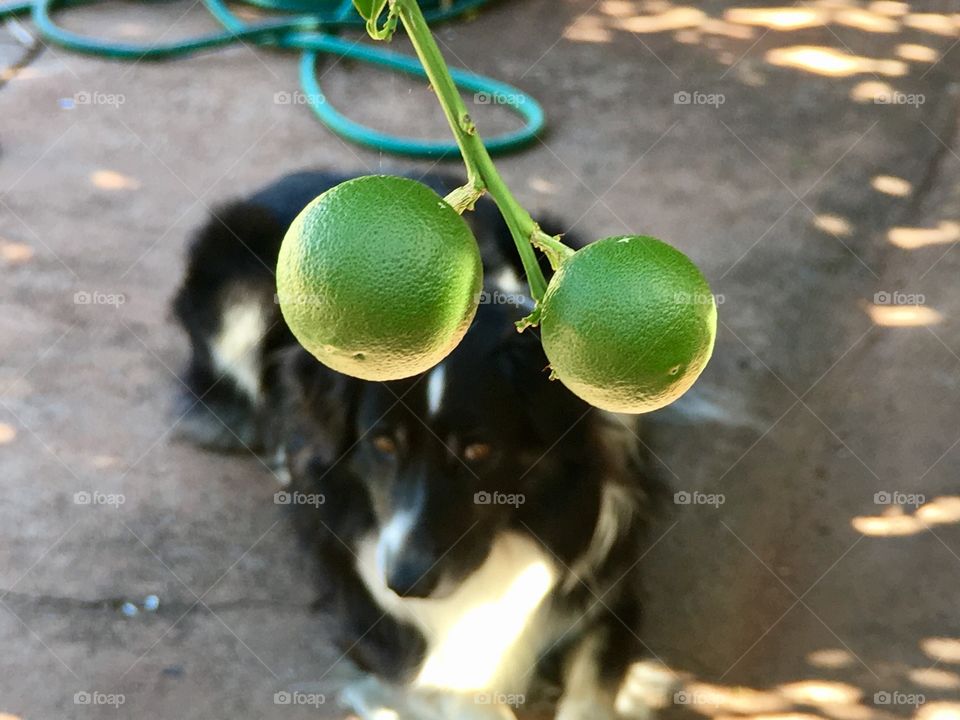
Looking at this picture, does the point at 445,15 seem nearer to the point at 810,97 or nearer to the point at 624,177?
the point at 624,177

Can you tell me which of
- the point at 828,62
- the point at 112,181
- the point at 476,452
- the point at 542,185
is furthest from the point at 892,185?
the point at 112,181

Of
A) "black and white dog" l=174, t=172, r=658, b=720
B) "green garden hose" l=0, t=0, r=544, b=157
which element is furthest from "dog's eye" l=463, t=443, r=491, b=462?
"green garden hose" l=0, t=0, r=544, b=157

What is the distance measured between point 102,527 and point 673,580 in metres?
1.28

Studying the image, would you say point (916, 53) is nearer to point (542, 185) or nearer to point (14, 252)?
point (542, 185)

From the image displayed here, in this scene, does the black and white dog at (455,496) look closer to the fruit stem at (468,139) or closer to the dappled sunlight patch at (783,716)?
the dappled sunlight patch at (783,716)

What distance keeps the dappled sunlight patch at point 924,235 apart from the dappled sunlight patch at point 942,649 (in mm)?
1034

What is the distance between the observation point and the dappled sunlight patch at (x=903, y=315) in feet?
7.30

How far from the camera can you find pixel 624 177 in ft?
8.27

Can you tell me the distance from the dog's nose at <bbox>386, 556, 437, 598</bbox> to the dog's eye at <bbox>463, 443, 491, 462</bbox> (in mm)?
215

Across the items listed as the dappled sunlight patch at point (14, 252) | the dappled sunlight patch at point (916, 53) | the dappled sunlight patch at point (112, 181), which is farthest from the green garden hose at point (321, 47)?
the dappled sunlight patch at point (916, 53)

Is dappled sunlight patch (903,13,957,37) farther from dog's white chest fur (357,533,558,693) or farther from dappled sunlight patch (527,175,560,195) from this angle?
dog's white chest fur (357,533,558,693)

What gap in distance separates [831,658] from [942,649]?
24cm

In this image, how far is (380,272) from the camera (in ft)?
1.67

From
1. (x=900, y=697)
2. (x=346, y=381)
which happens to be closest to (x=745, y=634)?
(x=900, y=697)
